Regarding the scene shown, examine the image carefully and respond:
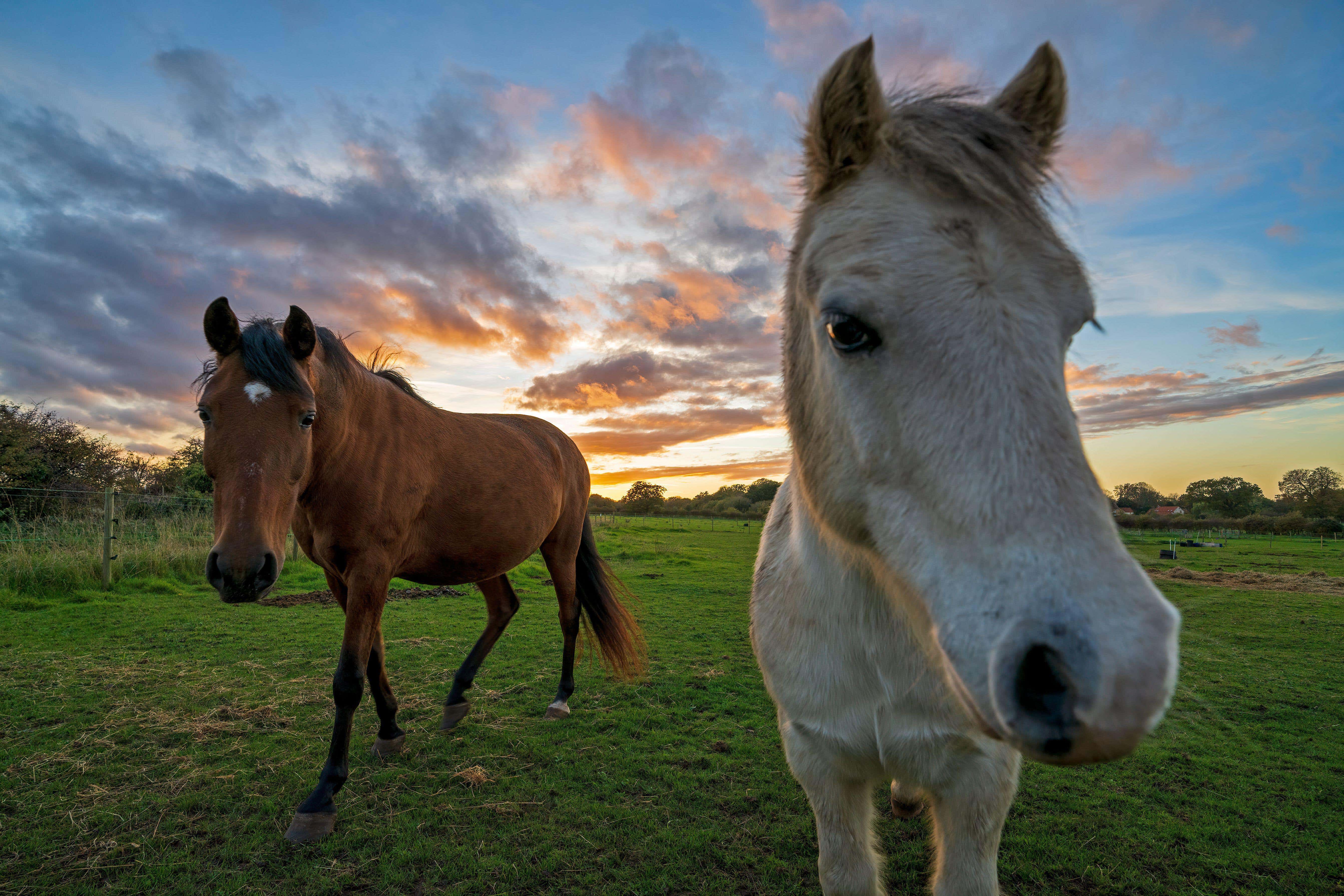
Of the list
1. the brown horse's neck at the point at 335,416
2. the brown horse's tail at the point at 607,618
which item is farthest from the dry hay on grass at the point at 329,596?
the brown horse's neck at the point at 335,416

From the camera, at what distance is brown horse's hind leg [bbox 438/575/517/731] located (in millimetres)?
4547

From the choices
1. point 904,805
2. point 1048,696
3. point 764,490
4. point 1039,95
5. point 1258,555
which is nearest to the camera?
point 1048,696

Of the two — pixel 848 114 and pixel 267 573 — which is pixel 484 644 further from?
pixel 848 114

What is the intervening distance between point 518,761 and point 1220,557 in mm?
29568

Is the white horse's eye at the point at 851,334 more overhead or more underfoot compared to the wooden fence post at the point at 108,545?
more overhead

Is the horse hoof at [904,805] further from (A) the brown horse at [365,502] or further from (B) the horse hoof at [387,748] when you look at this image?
(B) the horse hoof at [387,748]

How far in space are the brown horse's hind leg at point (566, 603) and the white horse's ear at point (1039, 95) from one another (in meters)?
4.72

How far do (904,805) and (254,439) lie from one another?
13.3 ft

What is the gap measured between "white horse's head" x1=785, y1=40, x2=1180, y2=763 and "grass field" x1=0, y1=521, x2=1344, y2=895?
1.42 feet

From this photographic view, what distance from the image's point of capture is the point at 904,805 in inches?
126

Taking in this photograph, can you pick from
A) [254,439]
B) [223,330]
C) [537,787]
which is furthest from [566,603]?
[223,330]

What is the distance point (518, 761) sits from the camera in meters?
3.90

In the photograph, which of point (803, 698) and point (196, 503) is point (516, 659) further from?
point (196, 503)

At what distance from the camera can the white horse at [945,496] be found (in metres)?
0.88
